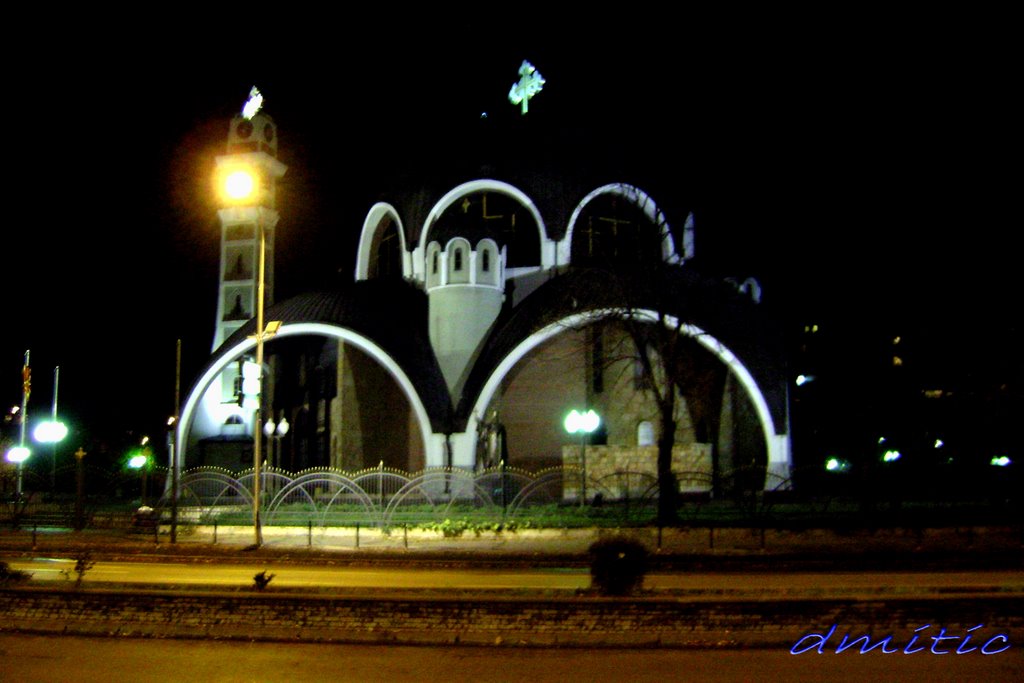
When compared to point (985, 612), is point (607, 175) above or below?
above

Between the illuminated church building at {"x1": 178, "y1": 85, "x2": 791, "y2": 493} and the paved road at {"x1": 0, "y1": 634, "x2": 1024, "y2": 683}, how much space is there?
20537 mm

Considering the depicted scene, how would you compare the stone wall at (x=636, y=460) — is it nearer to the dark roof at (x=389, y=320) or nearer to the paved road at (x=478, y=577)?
the dark roof at (x=389, y=320)

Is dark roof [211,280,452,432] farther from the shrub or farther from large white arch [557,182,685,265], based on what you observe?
the shrub

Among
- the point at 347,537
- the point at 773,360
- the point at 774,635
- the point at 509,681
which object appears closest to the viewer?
the point at 509,681

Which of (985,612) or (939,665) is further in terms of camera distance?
(985,612)

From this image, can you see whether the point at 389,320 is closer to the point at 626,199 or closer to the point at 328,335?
the point at 328,335

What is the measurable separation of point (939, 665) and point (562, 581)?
6.83m

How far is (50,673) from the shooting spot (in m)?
8.99

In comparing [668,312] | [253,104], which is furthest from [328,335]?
[253,104]

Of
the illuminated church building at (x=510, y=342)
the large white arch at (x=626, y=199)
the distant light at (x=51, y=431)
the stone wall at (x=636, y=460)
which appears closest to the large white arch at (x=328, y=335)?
the illuminated church building at (x=510, y=342)

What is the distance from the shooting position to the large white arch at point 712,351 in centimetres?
3148

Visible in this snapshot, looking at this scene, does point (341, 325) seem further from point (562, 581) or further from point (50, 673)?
point (50, 673)

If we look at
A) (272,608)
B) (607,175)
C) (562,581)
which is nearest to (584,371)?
(607,175)

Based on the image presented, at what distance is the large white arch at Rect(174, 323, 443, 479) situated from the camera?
31781 millimetres
